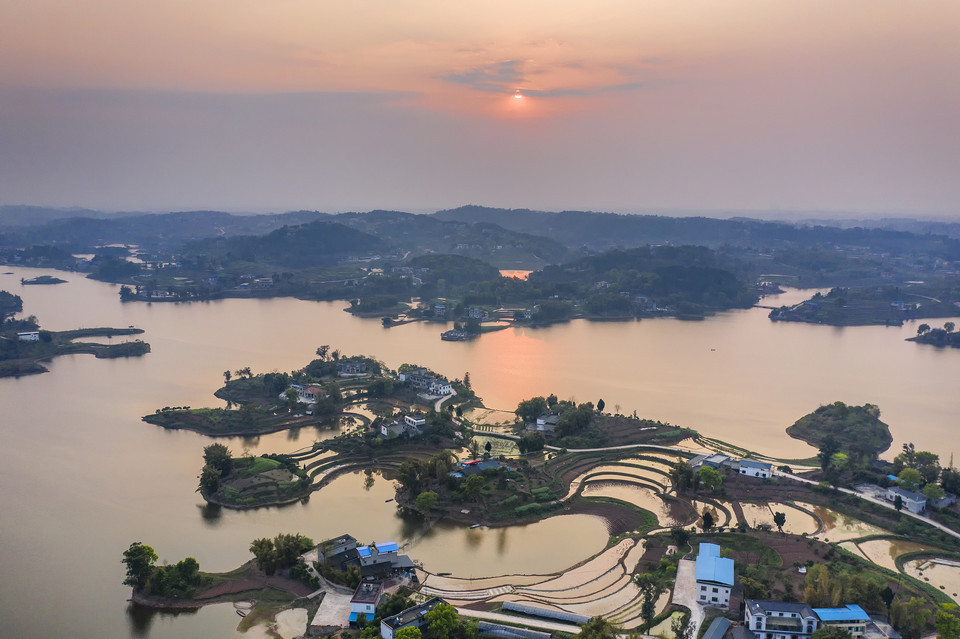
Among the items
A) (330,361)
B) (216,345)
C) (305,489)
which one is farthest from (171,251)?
(305,489)

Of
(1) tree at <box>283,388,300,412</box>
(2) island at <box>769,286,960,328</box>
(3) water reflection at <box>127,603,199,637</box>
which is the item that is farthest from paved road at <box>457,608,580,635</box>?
(2) island at <box>769,286,960,328</box>

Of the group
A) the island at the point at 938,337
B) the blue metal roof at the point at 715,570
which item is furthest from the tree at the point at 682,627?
the island at the point at 938,337

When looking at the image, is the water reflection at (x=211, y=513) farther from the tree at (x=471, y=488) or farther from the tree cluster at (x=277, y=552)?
the tree at (x=471, y=488)

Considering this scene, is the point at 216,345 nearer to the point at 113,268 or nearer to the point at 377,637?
the point at 377,637

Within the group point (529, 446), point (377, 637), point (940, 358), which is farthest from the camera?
point (940, 358)

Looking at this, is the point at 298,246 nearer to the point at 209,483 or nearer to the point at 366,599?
the point at 209,483

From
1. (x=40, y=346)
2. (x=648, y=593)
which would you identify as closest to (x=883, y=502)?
(x=648, y=593)
